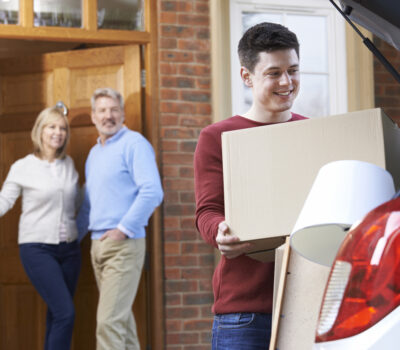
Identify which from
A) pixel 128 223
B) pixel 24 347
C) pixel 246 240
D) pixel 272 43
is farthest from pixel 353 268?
pixel 24 347

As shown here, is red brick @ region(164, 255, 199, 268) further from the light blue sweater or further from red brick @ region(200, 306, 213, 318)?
the light blue sweater

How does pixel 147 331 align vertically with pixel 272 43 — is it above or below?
below

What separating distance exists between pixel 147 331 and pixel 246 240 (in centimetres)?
372

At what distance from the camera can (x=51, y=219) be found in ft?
16.6

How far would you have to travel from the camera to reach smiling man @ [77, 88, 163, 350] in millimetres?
4852

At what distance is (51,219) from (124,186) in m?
0.58

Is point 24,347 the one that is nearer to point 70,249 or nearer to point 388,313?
point 70,249

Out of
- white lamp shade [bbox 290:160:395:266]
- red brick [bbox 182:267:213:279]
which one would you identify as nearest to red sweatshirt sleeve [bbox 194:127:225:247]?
white lamp shade [bbox 290:160:395:266]

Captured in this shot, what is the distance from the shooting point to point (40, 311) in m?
5.56

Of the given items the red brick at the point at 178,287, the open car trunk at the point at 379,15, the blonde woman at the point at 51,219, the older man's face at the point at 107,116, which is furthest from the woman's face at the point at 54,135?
the open car trunk at the point at 379,15

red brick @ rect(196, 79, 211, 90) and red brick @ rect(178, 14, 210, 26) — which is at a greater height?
red brick @ rect(178, 14, 210, 26)

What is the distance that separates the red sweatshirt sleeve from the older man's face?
288 cm

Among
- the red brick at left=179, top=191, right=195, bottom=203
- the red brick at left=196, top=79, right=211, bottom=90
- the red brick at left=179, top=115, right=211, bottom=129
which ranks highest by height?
the red brick at left=196, top=79, right=211, bottom=90

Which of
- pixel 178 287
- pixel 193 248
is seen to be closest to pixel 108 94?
pixel 193 248
